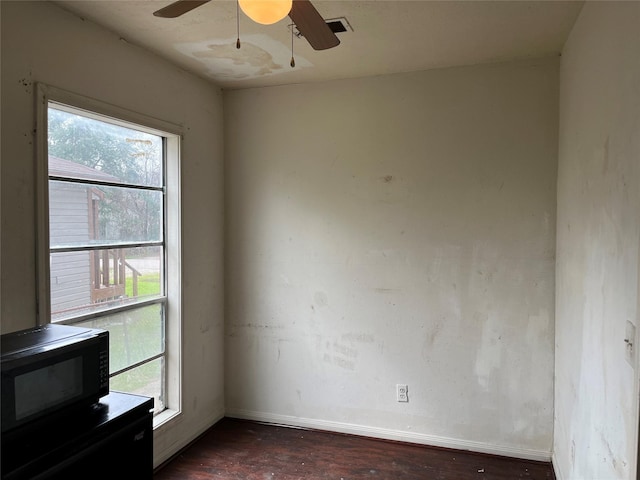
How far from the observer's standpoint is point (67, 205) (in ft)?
7.27

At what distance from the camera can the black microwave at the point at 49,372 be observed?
1.27 meters

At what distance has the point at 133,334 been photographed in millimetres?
2699

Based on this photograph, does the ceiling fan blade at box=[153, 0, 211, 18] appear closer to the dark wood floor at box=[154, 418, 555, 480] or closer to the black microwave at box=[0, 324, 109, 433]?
the black microwave at box=[0, 324, 109, 433]

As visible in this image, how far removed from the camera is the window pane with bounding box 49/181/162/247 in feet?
7.12

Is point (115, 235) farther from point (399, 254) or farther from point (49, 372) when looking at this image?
point (399, 254)

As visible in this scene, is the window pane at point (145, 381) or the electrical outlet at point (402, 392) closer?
the window pane at point (145, 381)

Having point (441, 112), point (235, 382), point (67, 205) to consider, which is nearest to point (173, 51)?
point (67, 205)

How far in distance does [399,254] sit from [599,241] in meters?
1.41

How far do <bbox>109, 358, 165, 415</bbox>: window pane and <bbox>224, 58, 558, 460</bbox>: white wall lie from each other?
0.67m

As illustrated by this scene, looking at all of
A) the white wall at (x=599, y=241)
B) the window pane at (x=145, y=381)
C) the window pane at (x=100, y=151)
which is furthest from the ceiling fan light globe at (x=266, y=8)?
the window pane at (x=145, y=381)

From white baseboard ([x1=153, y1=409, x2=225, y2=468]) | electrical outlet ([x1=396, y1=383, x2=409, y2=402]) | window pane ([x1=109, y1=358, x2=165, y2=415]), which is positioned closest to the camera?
window pane ([x1=109, y1=358, x2=165, y2=415])

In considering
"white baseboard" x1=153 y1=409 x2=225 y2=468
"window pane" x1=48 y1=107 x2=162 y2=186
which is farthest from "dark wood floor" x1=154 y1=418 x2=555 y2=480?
"window pane" x1=48 y1=107 x2=162 y2=186

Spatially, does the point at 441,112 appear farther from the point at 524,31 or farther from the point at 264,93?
the point at 264,93

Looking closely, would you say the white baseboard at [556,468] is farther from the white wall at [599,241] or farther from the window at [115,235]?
the window at [115,235]
